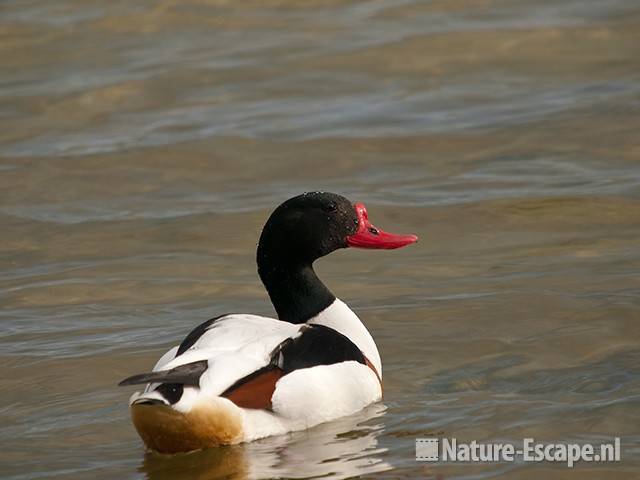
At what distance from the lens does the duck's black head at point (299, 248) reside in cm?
756

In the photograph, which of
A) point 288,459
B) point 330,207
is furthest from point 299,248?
point 288,459

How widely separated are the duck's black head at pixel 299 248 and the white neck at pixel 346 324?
1.6 inches

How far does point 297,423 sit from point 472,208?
4409mm

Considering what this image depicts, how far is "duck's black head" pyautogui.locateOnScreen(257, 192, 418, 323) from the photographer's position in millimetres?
7562

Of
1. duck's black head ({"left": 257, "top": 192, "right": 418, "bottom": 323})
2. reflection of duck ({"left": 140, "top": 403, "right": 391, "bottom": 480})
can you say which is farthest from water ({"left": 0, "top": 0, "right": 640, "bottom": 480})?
duck's black head ({"left": 257, "top": 192, "right": 418, "bottom": 323})

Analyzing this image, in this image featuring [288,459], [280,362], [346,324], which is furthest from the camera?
[346,324]

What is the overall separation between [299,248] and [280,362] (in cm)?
111

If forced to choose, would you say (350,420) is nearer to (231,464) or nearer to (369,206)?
(231,464)

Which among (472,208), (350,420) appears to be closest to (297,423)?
(350,420)

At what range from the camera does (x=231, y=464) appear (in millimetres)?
6348

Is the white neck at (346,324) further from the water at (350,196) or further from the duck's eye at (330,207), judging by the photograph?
the duck's eye at (330,207)

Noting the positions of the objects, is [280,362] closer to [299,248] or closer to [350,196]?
[299,248]

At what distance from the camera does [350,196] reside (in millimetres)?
11367

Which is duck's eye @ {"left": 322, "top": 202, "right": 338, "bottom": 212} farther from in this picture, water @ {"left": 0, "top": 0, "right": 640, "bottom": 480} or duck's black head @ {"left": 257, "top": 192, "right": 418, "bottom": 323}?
water @ {"left": 0, "top": 0, "right": 640, "bottom": 480}
